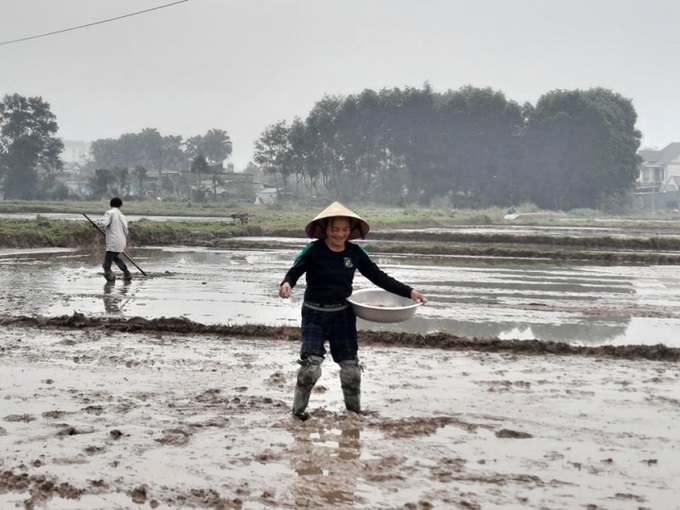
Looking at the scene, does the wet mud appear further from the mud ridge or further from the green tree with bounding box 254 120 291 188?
the green tree with bounding box 254 120 291 188

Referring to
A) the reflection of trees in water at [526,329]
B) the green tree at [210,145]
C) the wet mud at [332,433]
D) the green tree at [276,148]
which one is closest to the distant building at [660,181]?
the green tree at [276,148]

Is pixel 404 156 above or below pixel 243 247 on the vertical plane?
above

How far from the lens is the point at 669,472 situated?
4.99m

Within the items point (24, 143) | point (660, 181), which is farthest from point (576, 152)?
point (24, 143)

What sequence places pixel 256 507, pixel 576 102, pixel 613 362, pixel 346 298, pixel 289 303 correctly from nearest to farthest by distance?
pixel 256 507, pixel 346 298, pixel 613 362, pixel 289 303, pixel 576 102

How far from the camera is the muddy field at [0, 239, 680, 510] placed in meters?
4.60

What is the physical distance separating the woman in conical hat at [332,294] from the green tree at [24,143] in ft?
246

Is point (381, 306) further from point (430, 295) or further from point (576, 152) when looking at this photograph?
point (576, 152)

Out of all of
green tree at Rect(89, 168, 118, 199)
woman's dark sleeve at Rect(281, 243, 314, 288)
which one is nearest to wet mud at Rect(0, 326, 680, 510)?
woman's dark sleeve at Rect(281, 243, 314, 288)

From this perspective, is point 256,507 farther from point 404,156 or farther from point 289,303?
point 404,156

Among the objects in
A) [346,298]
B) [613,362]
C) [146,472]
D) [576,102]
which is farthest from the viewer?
[576,102]

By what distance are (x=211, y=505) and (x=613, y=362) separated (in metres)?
5.45

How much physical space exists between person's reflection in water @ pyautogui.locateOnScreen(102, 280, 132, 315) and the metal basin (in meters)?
5.64

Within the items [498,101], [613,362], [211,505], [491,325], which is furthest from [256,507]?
[498,101]
